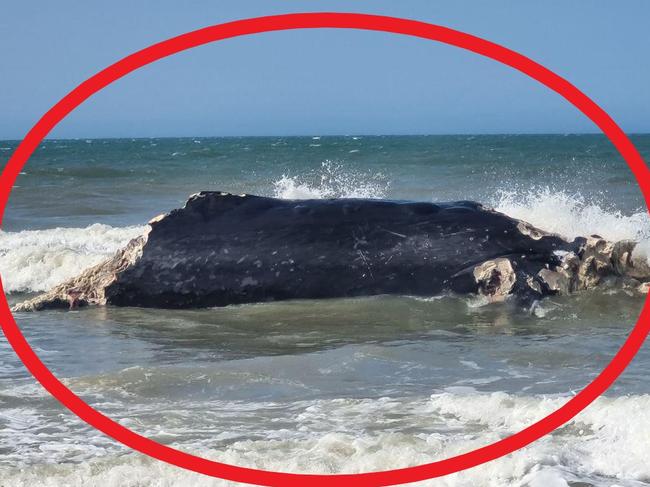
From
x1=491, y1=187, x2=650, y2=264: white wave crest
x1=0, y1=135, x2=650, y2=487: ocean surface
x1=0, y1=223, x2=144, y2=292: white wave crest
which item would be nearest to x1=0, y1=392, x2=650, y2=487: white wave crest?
x1=0, y1=135, x2=650, y2=487: ocean surface

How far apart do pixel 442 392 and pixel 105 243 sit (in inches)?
414

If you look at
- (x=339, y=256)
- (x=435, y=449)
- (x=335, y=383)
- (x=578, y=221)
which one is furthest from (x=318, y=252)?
(x=435, y=449)

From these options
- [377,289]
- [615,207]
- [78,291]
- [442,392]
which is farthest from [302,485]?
[615,207]

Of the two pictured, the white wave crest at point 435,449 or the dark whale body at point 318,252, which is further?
the dark whale body at point 318,252

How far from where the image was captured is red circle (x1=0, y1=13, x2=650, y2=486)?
5.24 meters

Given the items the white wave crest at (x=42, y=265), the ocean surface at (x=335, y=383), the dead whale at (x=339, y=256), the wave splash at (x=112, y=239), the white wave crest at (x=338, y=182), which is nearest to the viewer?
the ocean surface at (x=335, y=383)

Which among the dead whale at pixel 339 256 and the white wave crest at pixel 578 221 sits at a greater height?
the white wave crest at pixel 578 221

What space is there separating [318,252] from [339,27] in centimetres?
490

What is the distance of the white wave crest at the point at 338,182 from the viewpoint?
106 ft

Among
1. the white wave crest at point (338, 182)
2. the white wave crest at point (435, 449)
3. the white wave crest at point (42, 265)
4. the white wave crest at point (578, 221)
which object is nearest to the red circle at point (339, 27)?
the white wave crest at point (435, 449)

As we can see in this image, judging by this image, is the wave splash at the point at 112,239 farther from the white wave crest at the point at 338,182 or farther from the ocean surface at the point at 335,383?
the white wave crest at the point at 338,182

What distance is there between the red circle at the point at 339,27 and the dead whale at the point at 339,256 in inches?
158

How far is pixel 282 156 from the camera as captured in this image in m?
64.6

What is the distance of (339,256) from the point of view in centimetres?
1038
